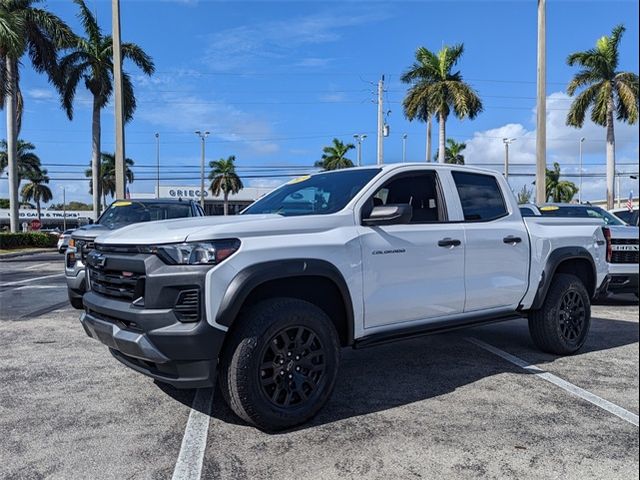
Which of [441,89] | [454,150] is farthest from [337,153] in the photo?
[441,89]

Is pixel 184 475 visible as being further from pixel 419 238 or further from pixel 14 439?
pixel 419 238

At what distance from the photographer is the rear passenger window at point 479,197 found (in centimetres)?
508

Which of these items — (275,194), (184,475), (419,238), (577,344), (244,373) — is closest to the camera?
(184,475)

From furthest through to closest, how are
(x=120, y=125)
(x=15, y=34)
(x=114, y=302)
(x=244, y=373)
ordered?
(x=15, y=34) < (x=120, y=125) < (x=114, y=302) < (x=244, y=373)

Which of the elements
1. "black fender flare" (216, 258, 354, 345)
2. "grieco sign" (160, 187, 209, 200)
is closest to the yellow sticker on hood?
"black fender flare" (216, 258, 354, 345)

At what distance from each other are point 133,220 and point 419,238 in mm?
5800

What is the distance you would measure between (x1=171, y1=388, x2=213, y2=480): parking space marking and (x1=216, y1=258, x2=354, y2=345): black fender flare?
33.7 inches

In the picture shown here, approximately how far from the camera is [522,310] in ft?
17.8

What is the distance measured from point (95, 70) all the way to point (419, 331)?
91.1 feet

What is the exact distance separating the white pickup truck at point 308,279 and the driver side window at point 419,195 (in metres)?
0.01

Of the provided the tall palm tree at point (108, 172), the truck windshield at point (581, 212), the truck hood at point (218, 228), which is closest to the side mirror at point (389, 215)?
the truck hood at point (218, 228)

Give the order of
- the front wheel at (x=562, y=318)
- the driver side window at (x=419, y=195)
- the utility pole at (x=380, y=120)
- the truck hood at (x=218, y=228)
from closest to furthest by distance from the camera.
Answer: the truck hood at (x=218, y=228) < the driver side window at (x=419, y=195) < the front wheel at (x=562, y=318) < the utility pole at (x=380, y=120)

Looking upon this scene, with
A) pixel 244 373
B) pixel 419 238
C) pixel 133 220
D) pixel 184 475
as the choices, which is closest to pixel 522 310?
pixel 419 238

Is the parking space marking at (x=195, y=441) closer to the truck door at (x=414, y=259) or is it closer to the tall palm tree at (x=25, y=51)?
the truck door at (x=414, y=259)
